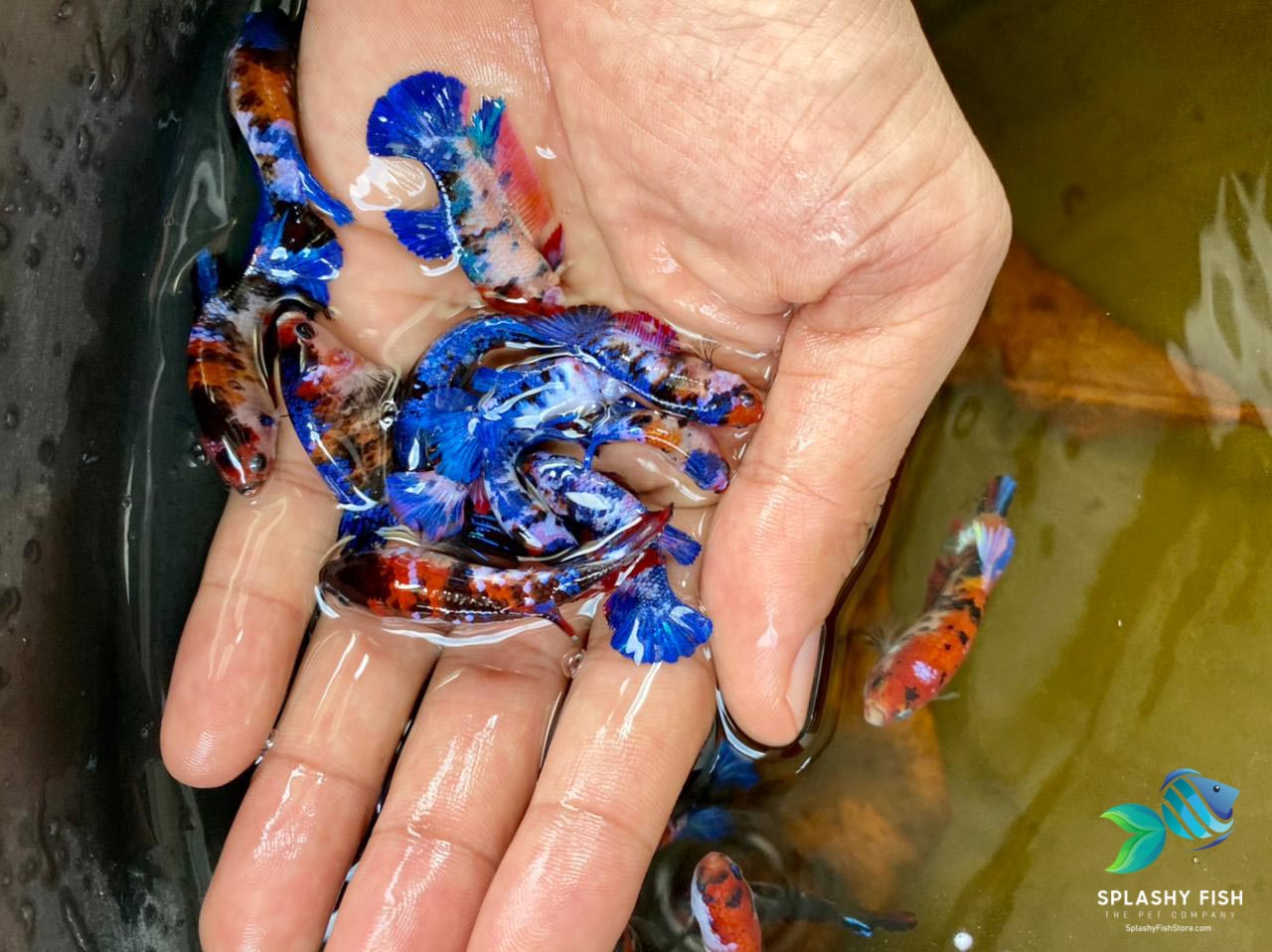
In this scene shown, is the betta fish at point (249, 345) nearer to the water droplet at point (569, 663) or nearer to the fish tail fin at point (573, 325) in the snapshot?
the fish tail fin at point (573, 325)

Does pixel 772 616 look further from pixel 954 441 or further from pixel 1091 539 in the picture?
pixel 1091 539

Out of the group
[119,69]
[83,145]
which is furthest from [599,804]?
[119,69]

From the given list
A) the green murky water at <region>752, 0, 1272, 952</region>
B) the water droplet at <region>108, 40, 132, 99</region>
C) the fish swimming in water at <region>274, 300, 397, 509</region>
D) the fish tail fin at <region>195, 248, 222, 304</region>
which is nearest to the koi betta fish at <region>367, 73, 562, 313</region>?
the fish swimming in water at <region>274, 300, 397, 509</region>

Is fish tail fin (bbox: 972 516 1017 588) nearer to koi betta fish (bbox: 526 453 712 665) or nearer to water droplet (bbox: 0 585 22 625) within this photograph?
koi betta fish (bbox: 526 453 712 665)

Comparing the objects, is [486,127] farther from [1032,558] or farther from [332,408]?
[1032,558]

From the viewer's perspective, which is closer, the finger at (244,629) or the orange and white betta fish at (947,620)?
the finger at (244,629)

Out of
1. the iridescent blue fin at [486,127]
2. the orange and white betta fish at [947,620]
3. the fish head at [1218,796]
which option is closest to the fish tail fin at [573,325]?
the iridescent blue fin at [486,127]

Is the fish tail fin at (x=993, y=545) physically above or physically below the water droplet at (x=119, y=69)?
below
